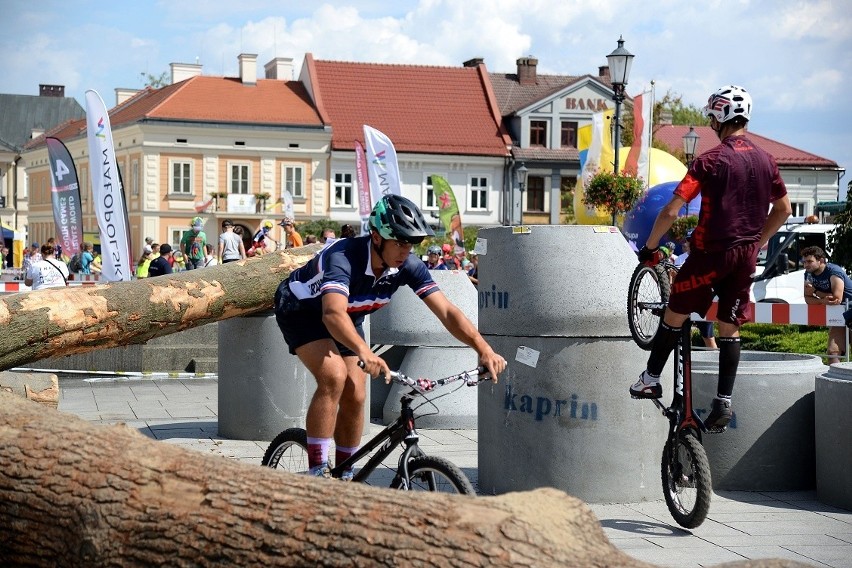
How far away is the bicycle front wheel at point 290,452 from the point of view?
6602mm

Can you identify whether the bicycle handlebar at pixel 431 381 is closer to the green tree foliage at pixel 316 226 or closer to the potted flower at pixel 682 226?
the potted flower at pixel 682 226

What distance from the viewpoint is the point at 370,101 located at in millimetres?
70938

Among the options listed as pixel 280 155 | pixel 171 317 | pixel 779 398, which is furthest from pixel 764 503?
pixel 280 155

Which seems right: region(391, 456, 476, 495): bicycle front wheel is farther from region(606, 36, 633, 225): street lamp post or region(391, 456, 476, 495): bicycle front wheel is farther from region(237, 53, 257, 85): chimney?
region(237, 53, 257, 85): chimney

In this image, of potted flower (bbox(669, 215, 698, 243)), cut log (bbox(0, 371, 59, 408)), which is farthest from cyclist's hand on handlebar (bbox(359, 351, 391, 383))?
potted flower (bbox(669, 215, 698, 243))

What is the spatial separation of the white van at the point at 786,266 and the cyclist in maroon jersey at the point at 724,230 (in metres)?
19.6

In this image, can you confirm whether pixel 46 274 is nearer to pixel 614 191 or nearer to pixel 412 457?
pixel 412 457

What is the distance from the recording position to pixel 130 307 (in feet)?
28.2

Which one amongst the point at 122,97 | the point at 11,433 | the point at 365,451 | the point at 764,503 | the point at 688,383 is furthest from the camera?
the point at 122,97

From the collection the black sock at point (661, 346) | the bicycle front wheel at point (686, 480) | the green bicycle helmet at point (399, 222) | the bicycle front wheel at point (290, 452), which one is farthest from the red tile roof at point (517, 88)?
the green bicycle helmet at point (399, 222)

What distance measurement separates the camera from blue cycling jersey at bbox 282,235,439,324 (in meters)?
5.86

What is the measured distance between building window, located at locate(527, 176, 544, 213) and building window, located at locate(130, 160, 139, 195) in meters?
22.2

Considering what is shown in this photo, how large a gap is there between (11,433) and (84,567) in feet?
2.50

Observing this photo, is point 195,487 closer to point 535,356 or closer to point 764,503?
point 535,356
